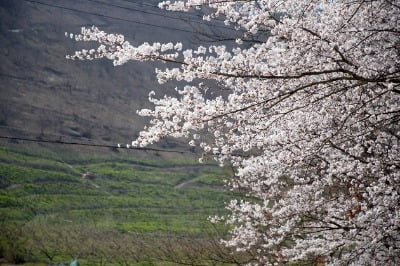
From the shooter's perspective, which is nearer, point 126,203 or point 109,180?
point 126,203

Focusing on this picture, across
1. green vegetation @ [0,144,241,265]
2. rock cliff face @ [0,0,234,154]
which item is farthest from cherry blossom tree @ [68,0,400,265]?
rock cliff face @ [0,0,234,154]

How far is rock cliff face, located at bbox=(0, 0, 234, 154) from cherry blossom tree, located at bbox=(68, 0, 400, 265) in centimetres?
1785

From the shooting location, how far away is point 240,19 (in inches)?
180

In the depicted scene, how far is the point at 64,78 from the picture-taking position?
25.4 meters

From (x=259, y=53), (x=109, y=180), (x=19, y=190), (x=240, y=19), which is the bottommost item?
(x=259, y=53)

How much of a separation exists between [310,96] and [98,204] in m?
16.4

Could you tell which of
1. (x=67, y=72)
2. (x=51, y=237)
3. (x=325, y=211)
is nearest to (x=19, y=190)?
(x=51, y=237)

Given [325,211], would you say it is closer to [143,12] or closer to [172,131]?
[172,131]

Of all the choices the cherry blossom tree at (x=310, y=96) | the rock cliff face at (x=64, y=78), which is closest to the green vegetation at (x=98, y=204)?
the rock cliff face at (x=64, y=78)

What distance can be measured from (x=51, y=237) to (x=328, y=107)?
36.1 feet

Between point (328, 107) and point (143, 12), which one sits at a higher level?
point (143, 12)

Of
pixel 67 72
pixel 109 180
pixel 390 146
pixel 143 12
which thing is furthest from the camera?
pixel 143 12

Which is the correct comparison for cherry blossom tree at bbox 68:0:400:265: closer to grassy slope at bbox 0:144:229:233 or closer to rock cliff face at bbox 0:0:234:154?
grassy slope at bbox 0:144:229:233

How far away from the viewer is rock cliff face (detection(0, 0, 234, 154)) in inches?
887
